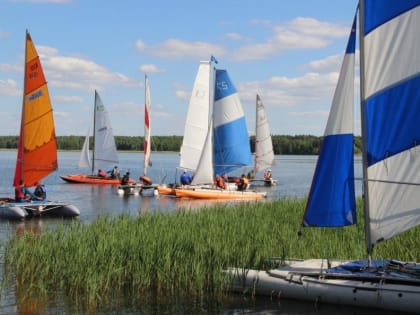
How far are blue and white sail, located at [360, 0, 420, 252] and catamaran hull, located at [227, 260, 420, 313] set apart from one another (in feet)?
2.90

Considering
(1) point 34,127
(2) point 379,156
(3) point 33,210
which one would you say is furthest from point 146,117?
(2) point 379,156

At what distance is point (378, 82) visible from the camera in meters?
11.2

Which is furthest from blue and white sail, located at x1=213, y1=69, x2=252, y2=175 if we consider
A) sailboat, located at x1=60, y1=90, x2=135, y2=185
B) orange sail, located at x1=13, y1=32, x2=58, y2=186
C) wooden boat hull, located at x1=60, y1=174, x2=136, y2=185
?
sailboat, located at x1=60, y1=90, x2=135, y2=185

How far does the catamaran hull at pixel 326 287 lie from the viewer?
10.9m

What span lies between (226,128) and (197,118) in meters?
2.16

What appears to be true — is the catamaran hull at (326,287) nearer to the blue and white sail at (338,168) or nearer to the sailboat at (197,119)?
the blue and white sail at (338,168)

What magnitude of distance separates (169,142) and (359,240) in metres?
149

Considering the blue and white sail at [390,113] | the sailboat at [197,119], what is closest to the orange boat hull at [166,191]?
the sailboat at [197,119]

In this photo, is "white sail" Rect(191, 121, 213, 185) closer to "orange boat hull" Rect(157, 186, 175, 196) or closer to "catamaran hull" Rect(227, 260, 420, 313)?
"orange boat hull" Rect(157, 186, 175, 196)

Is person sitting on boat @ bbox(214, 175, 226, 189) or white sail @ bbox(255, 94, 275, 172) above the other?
white sail @ bbox(255, 94, 275, 172)

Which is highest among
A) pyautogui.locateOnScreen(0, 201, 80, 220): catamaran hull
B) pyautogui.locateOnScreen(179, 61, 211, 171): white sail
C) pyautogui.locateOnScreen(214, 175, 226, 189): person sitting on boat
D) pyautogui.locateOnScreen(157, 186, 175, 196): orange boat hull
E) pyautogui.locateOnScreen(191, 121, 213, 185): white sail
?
pyautogui.locateOnScreen(179, 61, 211, 171): white sail

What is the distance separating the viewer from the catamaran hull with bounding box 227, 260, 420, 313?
35.9 ft

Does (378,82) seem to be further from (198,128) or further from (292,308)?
(198,128)

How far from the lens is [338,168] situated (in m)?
11.6
